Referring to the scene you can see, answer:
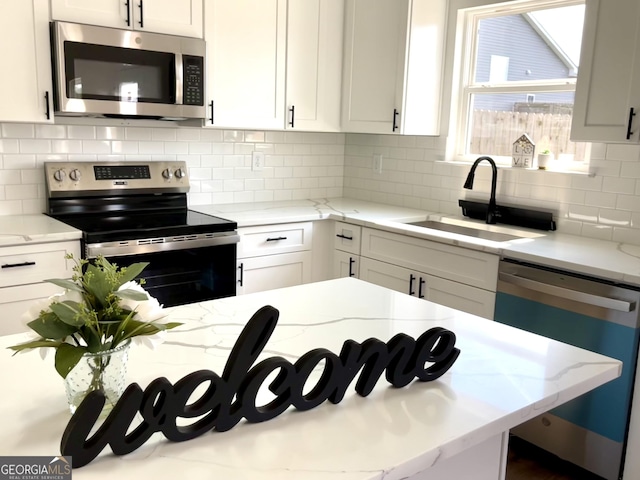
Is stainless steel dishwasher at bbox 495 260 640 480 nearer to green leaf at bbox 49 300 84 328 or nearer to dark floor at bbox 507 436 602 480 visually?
dark floor at bbox 507 436 602 480

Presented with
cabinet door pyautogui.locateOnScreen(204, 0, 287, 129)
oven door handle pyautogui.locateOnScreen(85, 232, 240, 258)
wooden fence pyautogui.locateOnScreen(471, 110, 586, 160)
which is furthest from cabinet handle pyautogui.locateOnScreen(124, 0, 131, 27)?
wooden fence pyautogui.locateOnScreen(471, 110, 586, 160)

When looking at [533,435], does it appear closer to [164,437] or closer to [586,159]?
[586,159]

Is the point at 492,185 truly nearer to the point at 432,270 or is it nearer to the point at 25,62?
the point at 432,270

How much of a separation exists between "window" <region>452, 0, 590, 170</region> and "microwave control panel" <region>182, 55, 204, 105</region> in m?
1.53

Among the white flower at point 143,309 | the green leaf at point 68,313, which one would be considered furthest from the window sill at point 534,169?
the green leaf at point 68,313

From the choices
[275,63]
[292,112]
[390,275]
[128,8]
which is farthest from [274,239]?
[128,8]

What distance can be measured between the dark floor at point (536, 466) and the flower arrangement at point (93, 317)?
2050mm

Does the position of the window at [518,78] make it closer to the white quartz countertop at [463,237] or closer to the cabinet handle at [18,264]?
the white quartz countertop at [463,237]

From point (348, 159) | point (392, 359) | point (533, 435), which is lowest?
point (533, 435)

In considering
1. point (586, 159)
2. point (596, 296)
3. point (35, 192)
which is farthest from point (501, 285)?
point (35, 192)

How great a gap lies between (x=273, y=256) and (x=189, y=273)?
1.76 feet

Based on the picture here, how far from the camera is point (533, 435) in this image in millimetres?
2654

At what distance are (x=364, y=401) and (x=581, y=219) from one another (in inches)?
87.9

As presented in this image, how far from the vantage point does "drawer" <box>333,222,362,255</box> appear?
342 centimetres
